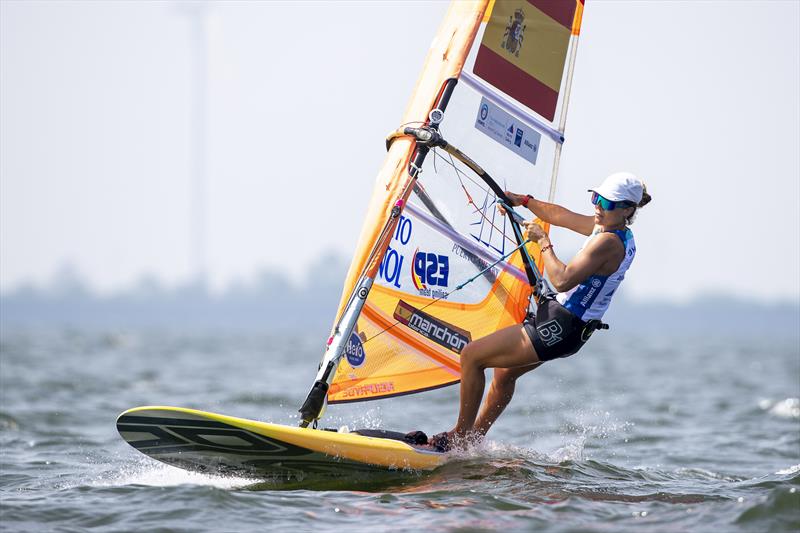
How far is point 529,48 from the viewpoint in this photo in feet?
25.7

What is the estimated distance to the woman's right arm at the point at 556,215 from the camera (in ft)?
23.6

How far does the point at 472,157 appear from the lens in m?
7.67

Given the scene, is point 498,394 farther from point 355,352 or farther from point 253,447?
point 253,447

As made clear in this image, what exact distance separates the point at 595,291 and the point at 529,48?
2120 millimetres

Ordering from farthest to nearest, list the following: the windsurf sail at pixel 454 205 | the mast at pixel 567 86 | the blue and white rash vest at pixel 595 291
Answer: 1. the mast at pixel 567 86
2. the windsurf sail at pixel 454 205
3. the blue and white rash vest at pixel 595 291

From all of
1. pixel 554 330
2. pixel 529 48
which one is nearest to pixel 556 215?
pixel 554 330

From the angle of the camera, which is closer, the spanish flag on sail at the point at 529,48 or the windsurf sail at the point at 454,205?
the windsurf sail at the point at 454,205

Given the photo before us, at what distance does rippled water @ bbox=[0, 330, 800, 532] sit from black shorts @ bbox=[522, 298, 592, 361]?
2.88 ft

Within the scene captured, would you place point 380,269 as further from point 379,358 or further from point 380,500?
point 380,500

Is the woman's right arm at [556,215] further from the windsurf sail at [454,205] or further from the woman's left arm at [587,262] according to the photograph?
the woman's left arm at [587,262]

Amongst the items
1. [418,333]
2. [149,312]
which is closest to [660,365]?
[418,333]

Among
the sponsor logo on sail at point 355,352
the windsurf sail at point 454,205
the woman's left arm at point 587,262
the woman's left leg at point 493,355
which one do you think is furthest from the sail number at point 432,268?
the woman's left arm at point 587,262

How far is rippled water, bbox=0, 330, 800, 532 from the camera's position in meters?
5.82

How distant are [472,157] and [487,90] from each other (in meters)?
0.50
